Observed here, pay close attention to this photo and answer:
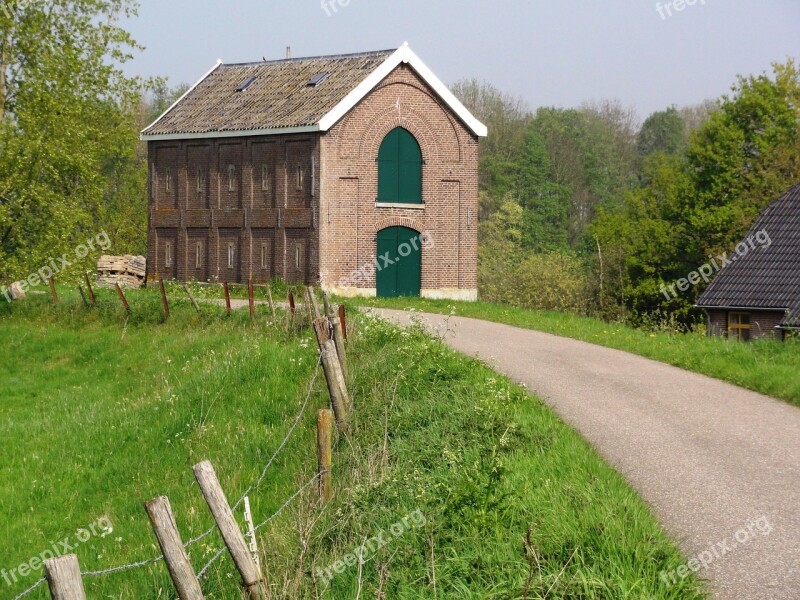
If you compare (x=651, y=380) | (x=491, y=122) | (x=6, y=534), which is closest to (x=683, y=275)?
(x=491, y=122)

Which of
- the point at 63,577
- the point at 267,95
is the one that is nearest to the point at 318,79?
the point at 267,95

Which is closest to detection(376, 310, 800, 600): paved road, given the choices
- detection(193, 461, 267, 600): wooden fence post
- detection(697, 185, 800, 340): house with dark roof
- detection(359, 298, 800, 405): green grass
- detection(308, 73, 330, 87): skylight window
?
detection(359, 298, 800, 405): green grass

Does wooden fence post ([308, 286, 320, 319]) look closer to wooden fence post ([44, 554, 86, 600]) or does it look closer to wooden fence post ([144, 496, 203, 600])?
wooden fence post ([144, 496, 203, 600])

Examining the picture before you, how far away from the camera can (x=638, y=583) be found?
24.0 feet

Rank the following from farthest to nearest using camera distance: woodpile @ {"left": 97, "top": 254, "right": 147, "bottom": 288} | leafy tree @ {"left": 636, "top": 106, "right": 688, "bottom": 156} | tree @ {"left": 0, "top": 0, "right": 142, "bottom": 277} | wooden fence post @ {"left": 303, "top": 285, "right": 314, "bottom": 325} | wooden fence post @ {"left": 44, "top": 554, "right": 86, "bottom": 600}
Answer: leafy tree @ {"left": 636, "top": 106, "right": 688, "bottom": 156}, woodpile @ {"left": 97, "top": 254, "right": 147, "bottom": 288}, tree @ {"left": 0, "top": 0, "right": 142, "bottom": 277}, wooden fence post @ {"left": 303, "top": 285, "right": 314, "bottom": 325}, wooden fence post @ {"left": 44, "top": 554, "right": 86, "bottom": 600}

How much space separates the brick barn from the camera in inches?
1330

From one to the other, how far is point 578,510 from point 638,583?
4.46ft

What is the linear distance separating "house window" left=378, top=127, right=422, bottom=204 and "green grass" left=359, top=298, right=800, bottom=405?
846cm

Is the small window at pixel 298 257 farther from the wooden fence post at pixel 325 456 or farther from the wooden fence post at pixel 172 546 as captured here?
the wooden fence post at pixel 172 546

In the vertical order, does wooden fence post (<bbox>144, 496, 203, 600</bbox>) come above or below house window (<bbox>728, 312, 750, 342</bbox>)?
above

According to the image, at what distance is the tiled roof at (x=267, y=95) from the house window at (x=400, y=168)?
7.01 ft

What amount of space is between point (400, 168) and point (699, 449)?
2377 centimetres

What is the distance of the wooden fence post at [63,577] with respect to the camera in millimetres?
5699

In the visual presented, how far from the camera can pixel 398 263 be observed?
113ft
